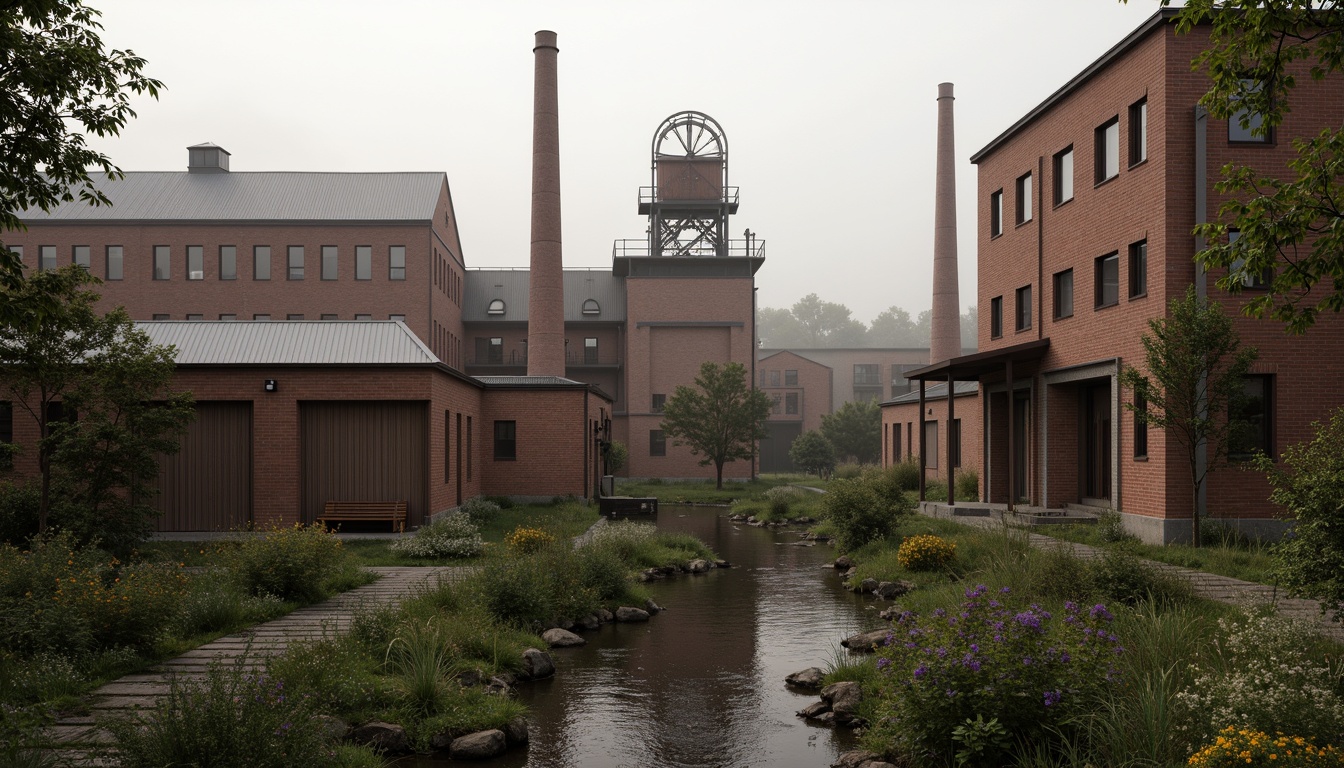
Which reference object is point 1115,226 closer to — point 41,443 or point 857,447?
point 41,443

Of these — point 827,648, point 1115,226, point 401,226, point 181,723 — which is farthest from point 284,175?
point 181,723

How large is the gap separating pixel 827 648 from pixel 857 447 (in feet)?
152

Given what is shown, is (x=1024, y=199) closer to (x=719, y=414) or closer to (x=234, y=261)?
(x=719, y=414)

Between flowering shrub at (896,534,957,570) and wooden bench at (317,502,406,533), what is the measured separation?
11167mm

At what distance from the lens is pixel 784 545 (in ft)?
85.9

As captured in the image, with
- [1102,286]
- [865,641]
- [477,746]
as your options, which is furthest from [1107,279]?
Result: [477,746]

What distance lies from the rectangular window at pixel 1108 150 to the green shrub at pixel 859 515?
8.66m

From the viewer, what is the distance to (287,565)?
13688 mm

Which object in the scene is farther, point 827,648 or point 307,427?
point 307,427

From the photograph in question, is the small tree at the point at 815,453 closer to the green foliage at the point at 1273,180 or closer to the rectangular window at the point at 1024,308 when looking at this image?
the rectangular window at the point at 1024,308

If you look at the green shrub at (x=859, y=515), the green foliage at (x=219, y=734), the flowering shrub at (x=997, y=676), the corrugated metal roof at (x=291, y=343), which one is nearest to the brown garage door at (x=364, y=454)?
the corrugated metal roof at (x=291, y=343)

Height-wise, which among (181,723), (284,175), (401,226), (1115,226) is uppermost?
(284,175)

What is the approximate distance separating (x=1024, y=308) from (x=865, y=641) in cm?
1659

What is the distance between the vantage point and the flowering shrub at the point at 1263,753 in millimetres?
6117
